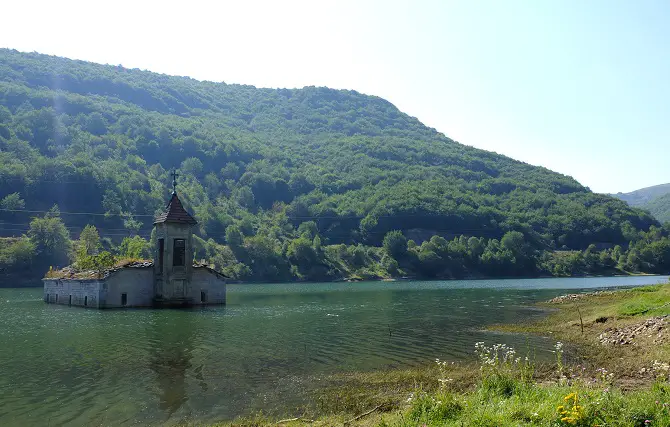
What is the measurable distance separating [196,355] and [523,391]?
17.7 m

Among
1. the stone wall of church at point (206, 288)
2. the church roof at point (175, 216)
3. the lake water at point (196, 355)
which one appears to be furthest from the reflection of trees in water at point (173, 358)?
the church roof at point (175, 216)

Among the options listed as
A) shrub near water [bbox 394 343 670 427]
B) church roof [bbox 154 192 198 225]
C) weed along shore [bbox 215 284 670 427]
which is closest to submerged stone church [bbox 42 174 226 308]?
church roof [bbox 154 192 198 225]

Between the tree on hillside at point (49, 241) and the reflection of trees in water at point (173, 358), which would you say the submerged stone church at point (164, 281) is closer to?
the reflection of trees in water at point (173, 358)

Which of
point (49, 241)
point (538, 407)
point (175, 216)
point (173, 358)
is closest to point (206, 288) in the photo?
point (175, 216)

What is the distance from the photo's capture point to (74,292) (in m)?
61.0

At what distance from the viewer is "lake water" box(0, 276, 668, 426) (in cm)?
1739

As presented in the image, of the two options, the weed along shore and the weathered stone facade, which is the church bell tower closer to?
the weathered stone facade

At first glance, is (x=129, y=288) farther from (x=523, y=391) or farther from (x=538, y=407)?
(x=538, y=407)

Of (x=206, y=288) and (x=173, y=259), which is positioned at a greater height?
(x=173, y=259)

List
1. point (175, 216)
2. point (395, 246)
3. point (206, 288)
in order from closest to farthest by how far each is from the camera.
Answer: point (175, 216)
point (206, 288)
point (395, 246)

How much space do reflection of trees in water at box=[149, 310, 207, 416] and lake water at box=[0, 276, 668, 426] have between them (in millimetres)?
59

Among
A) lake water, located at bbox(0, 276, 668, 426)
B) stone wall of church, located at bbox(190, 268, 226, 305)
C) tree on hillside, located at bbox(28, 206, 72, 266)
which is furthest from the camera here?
tree on hillside, located at bbox(28, 206, 72, 266)

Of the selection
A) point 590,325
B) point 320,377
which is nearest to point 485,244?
point 590,325

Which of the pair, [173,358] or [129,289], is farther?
[129,289]
